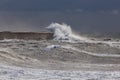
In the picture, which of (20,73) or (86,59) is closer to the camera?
(20,73)

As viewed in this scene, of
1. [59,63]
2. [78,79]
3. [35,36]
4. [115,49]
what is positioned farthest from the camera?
[35,36]

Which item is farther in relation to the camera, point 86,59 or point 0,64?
point 86,59

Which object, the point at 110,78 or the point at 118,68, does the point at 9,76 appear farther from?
the point at 118,68

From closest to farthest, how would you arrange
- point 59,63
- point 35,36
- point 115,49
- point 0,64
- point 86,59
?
point 0,64
point 59,63
point 86,59
point 115,49
point 35,36

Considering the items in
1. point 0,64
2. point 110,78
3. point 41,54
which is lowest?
point 110,78

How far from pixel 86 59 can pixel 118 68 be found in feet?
17.6

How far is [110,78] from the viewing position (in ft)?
60.5

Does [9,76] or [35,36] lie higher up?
[35,36]

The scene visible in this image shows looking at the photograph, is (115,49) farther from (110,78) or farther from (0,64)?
(110,78)

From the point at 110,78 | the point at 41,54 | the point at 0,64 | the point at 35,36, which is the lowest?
the point at 110,78

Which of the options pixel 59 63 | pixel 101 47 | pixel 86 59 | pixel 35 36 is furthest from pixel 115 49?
pixel 35 36

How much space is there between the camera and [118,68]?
2297cm

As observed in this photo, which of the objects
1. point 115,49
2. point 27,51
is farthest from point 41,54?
point 115,49

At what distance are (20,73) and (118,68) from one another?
558cm
